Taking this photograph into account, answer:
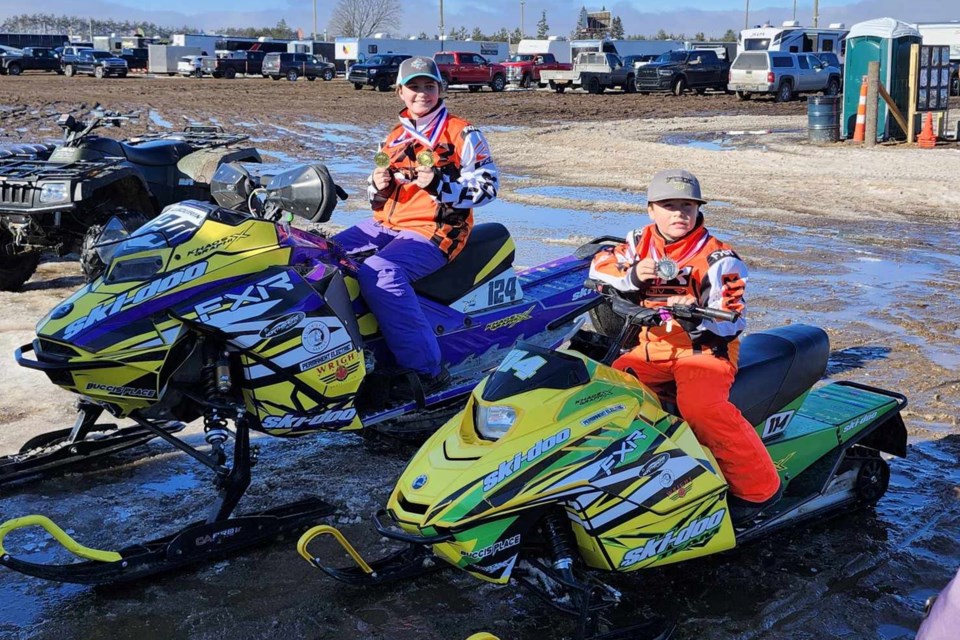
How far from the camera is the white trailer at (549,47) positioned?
168ft

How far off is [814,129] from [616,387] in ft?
57.6

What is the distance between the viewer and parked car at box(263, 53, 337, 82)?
157 feet

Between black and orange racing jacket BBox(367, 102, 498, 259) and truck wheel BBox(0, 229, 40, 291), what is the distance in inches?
186

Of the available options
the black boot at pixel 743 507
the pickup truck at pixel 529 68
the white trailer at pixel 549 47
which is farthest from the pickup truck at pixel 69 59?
the black boot at pixel 743 507

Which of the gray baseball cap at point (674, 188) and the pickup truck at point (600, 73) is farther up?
the pickup truck at point (600, 73)

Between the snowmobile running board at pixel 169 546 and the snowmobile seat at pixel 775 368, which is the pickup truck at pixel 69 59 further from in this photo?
the snowmobile seat at pixel 775 368

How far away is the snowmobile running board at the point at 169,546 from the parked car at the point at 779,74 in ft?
105

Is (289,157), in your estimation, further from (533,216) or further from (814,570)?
(814,570)

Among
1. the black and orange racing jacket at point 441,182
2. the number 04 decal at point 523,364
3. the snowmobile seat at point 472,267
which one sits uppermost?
the black and orange racing jacket at point 441,182

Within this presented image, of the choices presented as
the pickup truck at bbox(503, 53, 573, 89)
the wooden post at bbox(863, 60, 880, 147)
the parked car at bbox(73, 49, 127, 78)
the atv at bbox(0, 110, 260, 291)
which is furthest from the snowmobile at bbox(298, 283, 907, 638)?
the parked car at bbox(73, 49, 127, 78)

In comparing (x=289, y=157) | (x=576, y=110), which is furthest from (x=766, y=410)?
(x=576, y=110)

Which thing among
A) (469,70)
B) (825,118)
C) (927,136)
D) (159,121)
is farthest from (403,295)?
(469,70)

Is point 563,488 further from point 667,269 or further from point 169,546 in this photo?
point 169,546

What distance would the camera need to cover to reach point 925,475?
512cm
